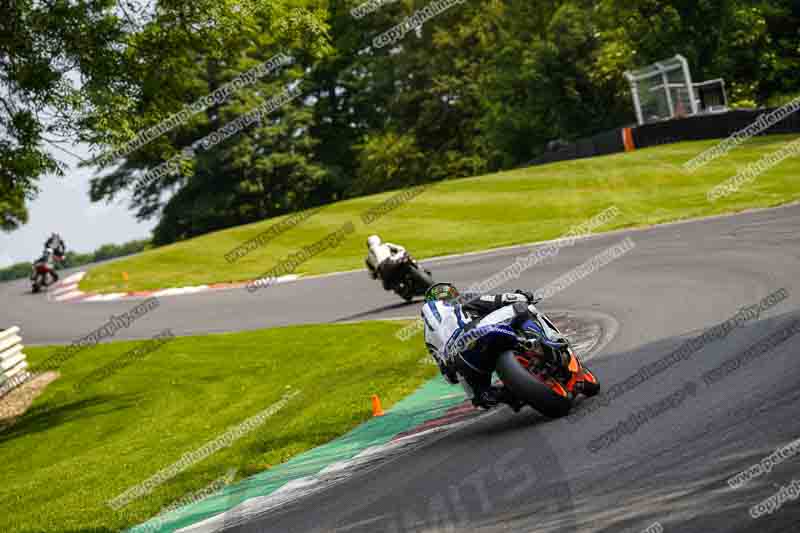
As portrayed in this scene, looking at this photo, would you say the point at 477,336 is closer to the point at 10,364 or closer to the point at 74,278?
the point at 10,364

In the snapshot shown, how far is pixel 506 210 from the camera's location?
34438mm

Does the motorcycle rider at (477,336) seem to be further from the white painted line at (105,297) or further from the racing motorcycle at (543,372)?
the white painted line at (105,297)

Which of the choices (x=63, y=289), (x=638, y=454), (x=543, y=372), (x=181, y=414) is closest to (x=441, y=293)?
(x=543, y=372)

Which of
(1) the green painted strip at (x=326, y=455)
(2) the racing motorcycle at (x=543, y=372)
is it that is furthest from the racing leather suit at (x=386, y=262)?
(2) the racing motorcycle at (x=543, y=372)

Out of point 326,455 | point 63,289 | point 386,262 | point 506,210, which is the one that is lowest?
point 506,210

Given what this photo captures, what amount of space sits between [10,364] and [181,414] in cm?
746

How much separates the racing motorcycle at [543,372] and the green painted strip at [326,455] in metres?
2.00

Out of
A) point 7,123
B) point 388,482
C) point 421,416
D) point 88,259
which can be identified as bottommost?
point 88,259

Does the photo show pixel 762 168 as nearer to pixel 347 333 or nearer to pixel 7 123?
pixel 347 333

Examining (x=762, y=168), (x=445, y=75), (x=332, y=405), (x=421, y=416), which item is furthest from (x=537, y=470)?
(x=445, y=75)

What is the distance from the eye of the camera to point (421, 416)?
10.2m

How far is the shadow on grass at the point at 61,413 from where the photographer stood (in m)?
15.6

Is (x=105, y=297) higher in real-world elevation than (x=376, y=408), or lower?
lower

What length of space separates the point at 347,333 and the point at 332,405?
5389 millimetres
